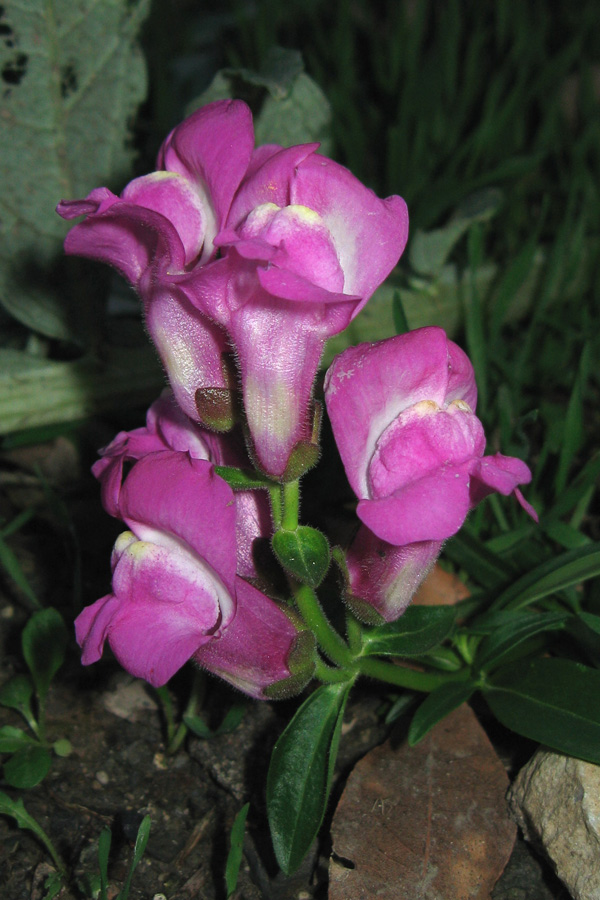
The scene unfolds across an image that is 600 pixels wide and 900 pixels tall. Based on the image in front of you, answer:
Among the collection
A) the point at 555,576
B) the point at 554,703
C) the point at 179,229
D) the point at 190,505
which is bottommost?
the point at 554,703

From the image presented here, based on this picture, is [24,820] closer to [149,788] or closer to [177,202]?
[149,788]

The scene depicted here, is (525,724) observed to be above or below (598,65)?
below

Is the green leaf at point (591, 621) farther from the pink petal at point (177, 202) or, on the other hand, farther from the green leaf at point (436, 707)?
the pink petal at point (177, 202)

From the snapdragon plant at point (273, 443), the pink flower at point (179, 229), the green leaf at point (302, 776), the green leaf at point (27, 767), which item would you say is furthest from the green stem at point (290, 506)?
the green leaf at point (27, 767)

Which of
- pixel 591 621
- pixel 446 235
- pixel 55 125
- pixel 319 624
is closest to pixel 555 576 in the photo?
pixel 591 621

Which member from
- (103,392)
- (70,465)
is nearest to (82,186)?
(103,392)

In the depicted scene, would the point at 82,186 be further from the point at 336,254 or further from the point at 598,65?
the point at 598,65

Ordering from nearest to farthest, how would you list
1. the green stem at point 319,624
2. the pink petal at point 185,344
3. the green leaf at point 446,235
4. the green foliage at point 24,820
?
the pink petal at point 185,344 < the green stem at point 319,624 < the green foliage at point 24,820 < the green leaf at point 446,235
